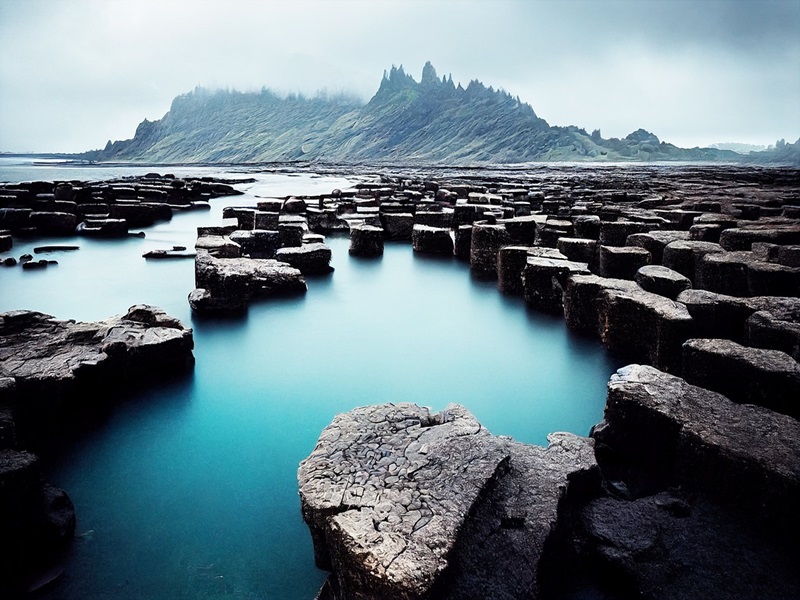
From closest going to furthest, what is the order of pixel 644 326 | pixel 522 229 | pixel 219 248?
pixel 644 326 → pixel 219 248 → pixel 522 229

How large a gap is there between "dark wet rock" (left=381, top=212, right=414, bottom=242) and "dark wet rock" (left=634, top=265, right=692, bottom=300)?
16.1ft

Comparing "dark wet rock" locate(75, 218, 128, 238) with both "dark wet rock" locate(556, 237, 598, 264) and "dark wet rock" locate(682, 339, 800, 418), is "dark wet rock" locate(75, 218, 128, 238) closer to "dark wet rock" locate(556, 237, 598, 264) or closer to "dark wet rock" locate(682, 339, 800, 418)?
"dark wet rock" locate(556, 237, 598, 264)

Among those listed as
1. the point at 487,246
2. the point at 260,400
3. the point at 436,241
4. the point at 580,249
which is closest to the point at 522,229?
the point at 487,246

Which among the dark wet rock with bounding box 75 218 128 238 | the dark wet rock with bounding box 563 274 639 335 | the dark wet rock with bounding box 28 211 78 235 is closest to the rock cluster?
the dark wet rock with bounding box 563 274 639 335

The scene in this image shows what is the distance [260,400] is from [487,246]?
3.77m

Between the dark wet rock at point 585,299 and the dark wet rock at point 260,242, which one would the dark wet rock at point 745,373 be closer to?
the dark wet rock at point 585,299

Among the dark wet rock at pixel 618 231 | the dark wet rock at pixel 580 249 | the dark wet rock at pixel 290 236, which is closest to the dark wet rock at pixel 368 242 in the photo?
the dark wet rock at pixel 290 236

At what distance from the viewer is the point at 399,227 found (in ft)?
26.4

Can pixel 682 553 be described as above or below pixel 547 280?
below

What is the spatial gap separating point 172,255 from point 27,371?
415cm

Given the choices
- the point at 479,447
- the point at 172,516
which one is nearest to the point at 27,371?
the point at 172,516

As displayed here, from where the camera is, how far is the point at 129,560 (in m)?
1.48

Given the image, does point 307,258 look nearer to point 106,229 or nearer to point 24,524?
point 24,524

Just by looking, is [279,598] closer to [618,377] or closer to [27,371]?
[618,377]
